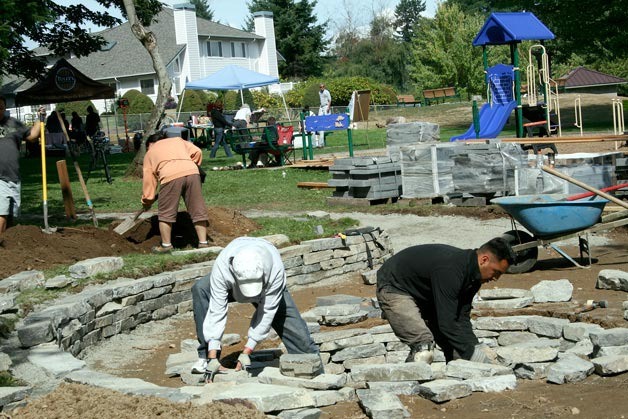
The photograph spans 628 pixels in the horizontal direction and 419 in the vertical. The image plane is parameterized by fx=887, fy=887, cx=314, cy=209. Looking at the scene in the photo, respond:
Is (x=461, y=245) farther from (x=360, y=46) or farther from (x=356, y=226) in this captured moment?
(x=360, y=46)

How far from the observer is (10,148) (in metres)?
9.66

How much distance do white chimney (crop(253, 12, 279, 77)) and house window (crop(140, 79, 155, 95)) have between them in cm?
808

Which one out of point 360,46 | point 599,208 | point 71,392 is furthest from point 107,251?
point 360,46

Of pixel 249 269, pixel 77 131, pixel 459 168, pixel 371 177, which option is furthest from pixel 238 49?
pixel 249 269

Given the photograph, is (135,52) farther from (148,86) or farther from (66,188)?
(66,188)

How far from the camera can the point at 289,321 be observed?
6492mm

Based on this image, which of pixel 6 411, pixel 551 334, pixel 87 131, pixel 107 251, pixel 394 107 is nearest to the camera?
pixel 6 411

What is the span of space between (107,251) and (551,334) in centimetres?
515

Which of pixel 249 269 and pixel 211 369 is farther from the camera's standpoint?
pixel 211 369

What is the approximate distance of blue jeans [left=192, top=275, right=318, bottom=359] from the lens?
252 inches

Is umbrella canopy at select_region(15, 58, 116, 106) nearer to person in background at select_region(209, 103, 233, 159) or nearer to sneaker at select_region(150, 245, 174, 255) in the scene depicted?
person in background at select_region(209, 103, 233, 159)

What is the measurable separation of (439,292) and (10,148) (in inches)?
221

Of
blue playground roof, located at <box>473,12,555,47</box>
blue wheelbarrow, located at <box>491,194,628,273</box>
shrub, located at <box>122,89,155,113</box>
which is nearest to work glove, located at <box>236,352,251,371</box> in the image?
blue wheelbarrow, located at <box>491,194,628,273</box>

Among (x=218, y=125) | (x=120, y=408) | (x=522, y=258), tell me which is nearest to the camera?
(x=120, y=408)
